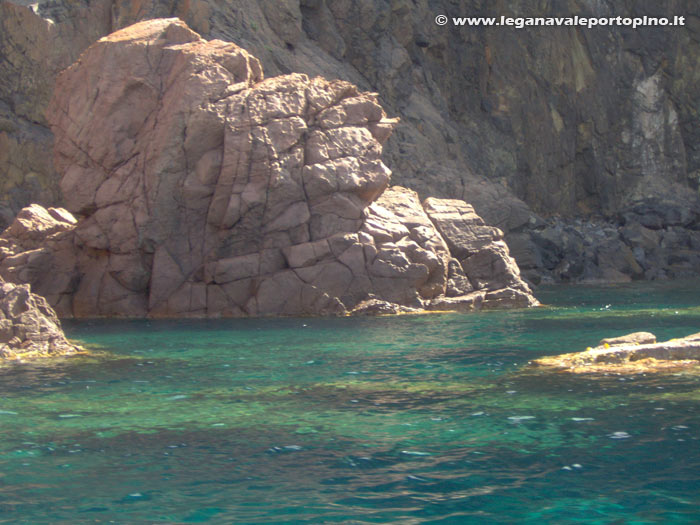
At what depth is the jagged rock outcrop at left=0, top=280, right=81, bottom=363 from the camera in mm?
19672

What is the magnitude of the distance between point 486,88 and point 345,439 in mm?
55979

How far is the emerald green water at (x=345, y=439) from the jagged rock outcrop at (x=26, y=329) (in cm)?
132

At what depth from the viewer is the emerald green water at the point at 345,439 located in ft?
28.2

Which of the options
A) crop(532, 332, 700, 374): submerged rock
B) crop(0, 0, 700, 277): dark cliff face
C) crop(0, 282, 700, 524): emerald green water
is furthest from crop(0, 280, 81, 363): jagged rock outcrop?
crop(0, 0, 700, 277): dark cliff face

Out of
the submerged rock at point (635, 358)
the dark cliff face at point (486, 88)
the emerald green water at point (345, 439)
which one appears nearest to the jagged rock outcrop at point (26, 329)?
the emerald green water at point (345, 439)

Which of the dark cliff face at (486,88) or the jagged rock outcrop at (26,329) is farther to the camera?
the dark cliff face at (486,88)

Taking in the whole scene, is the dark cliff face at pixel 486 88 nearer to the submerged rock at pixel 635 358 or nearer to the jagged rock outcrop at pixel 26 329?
the jagged rock outcrop at pixel 26 329

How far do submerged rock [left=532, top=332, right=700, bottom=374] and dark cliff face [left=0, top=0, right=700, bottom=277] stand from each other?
30874mm

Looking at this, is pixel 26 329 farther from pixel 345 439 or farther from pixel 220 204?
pixel 220 204

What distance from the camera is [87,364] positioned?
1844cm

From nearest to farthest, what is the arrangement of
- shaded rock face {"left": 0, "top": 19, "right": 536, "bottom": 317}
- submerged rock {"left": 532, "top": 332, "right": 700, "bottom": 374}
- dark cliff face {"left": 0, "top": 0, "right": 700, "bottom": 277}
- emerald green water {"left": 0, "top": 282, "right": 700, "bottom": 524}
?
emerald green water {"left": 0, "top": 282, "right": 700, "bottom": 524} → submerged rock {"left": 532, "top": 332, "right": 700, "bottom": 374} → shaded rock face {"left": 0, "top": 19, "right": 536, "bottom": 317} → dark cliff face {"left": 0, "top": 0, "right": 700, "bottom": 277}

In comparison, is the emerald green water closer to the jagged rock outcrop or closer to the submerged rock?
the submerged rock

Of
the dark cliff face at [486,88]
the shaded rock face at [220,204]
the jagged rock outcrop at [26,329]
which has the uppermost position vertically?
the dark cliff face at [486,88]

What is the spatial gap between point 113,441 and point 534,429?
206 inches
